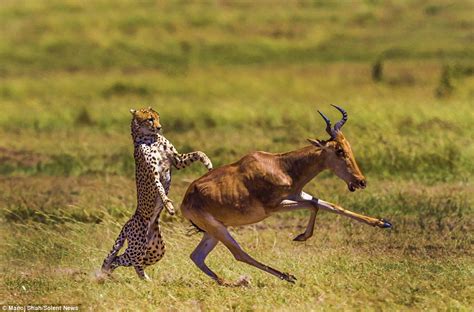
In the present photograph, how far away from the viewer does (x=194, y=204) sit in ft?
32.5

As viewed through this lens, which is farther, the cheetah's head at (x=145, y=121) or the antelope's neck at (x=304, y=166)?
the cheetah's head at (x=145, y=121)

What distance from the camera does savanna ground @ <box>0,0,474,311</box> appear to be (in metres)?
9.92

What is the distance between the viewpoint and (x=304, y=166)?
32.0 ft

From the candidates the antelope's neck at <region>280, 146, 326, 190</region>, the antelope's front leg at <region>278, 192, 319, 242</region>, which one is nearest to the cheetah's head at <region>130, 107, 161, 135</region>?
the antelope's neck at <region>280, 146, 326, 190</region>

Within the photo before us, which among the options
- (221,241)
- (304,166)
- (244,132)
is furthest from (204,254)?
(244,132)

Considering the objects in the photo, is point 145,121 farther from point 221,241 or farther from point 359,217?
point 359,217

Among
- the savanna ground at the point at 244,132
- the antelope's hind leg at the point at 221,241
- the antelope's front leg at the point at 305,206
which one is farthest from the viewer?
the savanna ground at the point at 244,132

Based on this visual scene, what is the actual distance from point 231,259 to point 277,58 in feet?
90.2

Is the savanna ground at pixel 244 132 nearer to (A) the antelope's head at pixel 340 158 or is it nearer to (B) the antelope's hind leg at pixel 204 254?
(B) the antelope's hind leg at pixel 204 254

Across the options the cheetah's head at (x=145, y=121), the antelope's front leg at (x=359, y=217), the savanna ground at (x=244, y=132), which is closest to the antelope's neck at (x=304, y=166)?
the antelope's front leg at (x=359, y=217)

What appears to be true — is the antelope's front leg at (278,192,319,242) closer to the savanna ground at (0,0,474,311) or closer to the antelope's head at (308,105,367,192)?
the antelope's head at (308,105,367,192)

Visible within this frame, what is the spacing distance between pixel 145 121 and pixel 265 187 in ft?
4.15

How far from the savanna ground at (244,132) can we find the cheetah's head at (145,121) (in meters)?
1.24

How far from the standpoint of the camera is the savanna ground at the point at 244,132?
992cm
